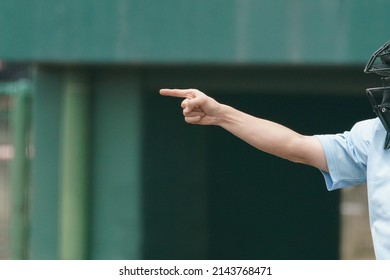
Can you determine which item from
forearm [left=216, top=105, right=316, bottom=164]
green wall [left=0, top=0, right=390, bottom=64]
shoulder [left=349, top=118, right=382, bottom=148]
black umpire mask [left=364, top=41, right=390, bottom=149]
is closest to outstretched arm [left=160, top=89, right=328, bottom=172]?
forearm [left=216, top=105, right=316, bottom=164]

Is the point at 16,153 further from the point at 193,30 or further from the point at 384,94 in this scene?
the point at 384,94

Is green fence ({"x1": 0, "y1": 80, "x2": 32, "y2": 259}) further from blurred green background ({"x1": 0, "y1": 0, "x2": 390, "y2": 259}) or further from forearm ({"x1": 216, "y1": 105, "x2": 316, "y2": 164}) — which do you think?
forearm ({"x1": 216, "y1": 105, "x2": 316, "y2": 164})

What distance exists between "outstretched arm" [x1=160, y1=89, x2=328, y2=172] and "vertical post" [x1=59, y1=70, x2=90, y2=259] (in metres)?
3.19

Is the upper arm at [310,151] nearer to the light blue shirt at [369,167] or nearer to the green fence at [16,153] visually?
the light blue shirt at [369,167]

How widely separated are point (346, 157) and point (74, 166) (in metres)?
3.47

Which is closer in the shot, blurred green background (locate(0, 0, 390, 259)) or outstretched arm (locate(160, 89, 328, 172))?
outstretched arm (locate(160, 89, 328, 172))

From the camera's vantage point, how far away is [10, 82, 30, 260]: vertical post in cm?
705

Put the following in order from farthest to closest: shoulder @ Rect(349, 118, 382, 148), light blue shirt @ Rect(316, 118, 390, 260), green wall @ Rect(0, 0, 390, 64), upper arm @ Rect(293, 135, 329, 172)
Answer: green wall @ Rect(0, 0, 390, 64), upper arm @ Rect(293, 135, 329, 172), shoulder @ Rect(349, 118, 382, 148), light blue shirt @ Rect(316, 118, 390, 260)

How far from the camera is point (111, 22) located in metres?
5.79

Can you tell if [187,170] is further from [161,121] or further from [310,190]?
[310,190]

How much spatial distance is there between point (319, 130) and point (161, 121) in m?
1.85

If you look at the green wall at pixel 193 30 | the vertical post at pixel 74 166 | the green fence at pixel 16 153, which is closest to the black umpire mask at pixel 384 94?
the green wall at pixel 193 30

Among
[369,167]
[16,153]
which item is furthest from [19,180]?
[369,167]
